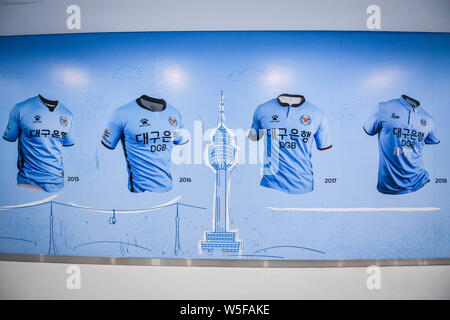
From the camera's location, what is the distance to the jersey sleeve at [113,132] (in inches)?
91.1

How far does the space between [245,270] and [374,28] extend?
2765 mm

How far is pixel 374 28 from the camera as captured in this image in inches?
90.7

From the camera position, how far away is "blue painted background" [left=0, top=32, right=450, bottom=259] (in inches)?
90.0

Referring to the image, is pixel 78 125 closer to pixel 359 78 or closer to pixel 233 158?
pixel 233 158

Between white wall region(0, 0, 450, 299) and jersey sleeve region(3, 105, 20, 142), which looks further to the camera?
jersey sleeve region(3, 105, 20, 142)

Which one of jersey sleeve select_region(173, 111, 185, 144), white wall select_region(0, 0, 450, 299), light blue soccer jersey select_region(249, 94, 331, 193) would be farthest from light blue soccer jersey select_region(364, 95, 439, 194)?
jersey sleeve select_region(173, 111, 185, 144)

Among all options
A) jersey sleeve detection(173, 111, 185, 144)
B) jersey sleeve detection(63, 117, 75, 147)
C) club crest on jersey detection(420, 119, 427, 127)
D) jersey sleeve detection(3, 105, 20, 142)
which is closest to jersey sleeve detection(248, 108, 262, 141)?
jersey sleeve detection(173, 111, 185, 144)

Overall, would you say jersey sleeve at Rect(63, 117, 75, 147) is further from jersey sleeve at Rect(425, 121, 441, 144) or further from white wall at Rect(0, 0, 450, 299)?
jersey sleeve at Rect(425, 121, 441, 144)

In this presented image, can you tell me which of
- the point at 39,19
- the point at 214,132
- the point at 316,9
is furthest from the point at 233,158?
the point at 39,19

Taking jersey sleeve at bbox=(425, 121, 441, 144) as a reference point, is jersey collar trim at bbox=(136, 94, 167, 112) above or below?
above

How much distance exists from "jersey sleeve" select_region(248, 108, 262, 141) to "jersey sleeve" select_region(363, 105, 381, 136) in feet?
3.47

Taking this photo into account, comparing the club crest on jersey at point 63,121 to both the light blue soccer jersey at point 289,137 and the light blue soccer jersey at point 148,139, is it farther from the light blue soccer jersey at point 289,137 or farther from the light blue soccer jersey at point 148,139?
the light blue soccer jersey at point 289,137

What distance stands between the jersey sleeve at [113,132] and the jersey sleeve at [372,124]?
2473 millimetres

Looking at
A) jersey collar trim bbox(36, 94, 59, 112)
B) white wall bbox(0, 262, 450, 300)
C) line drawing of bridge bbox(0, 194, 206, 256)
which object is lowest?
white wall bbox(0, 262, 450, 300)
